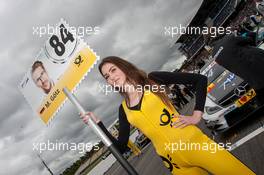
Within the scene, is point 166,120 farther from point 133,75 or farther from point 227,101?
point 227,101

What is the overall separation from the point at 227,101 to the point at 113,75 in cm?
458

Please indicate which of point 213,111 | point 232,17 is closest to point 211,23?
point 232,17

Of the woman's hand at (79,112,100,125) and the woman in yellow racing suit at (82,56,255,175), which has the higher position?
the woman's hand at (79,112,100,125)

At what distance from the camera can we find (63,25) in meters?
2.84

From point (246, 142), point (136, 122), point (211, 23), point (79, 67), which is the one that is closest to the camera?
point (79, 67)

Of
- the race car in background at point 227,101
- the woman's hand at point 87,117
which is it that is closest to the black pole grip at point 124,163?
the woman's hand at point 87,117

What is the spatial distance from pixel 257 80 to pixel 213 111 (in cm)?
343

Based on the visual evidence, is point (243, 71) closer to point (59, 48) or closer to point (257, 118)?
point (59, 48)

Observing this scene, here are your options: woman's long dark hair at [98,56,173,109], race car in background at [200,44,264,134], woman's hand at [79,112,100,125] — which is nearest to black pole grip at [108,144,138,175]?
woman's hand at [79,112,100,125]

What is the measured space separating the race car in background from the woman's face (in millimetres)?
4211

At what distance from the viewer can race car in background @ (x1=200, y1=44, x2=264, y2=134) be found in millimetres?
6699
